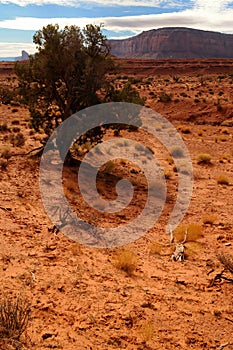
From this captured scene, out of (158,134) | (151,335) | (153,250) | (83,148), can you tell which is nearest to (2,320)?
(151,335)

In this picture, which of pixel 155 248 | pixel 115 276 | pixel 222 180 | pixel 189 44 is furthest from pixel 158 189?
pixel 189 44

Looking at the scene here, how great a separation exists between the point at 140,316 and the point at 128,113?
8436 mm

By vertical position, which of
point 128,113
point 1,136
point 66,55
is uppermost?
point 66,55

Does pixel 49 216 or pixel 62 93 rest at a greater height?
pixel 62 93

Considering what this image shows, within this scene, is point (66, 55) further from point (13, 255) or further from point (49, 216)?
point (13, 255)

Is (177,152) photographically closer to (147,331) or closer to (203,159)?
(203,159)

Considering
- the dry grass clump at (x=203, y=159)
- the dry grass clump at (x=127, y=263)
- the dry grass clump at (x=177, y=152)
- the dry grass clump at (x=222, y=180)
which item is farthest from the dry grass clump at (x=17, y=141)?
the dry grass clump at (x=127, y=263)

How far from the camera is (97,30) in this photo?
11898 mm

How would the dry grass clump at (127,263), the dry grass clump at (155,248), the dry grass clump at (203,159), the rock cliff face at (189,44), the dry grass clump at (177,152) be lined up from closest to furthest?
the dry grass clump at (127,263) → the dry grass clump at (155,248) → the dry grass clump at (203,159) → the dry grass clump at (177,152) → the rock cliff face at (189,44)

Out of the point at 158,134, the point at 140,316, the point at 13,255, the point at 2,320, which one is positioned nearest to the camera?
the point at 2,320

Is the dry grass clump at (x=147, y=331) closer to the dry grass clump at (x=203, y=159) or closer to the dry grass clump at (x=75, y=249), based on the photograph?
the dry grass clump at (x=75, y=249)

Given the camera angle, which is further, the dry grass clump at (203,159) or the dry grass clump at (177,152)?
the dry grass clump at (177,152)

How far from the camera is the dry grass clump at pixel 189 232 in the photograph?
8484mm

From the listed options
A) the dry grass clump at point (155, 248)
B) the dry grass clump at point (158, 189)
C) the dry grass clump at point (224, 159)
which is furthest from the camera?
the dry grass clump at point (224, 159)
